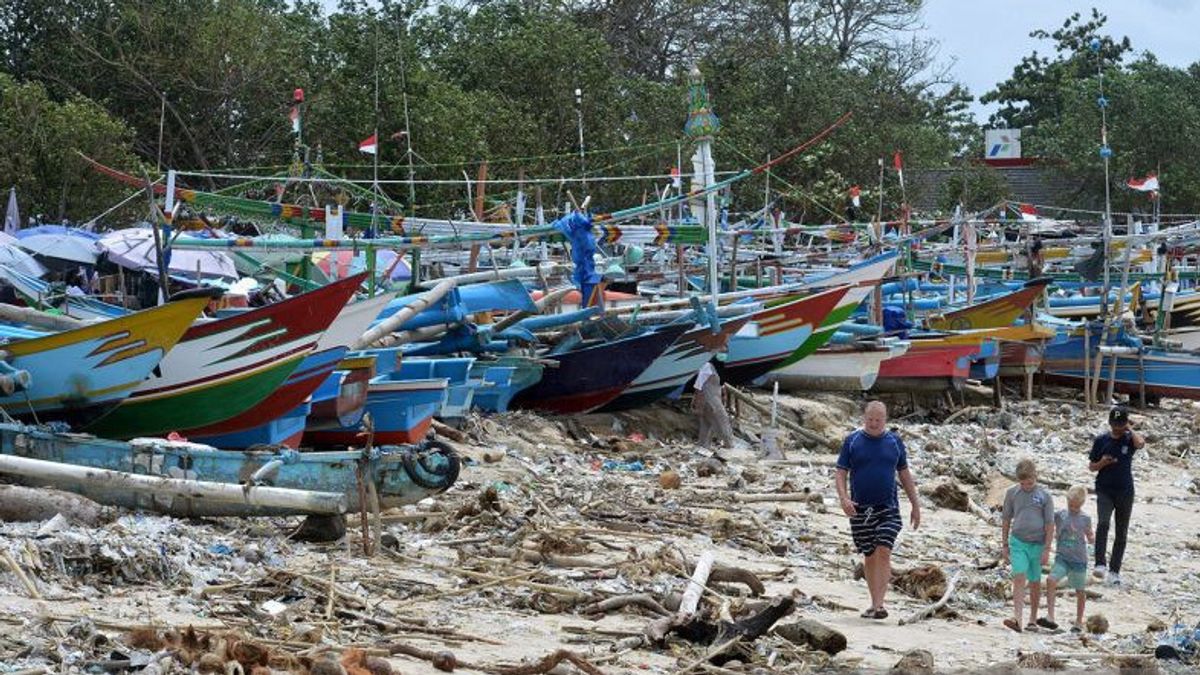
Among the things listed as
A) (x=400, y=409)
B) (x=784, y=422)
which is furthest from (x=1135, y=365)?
(x=400, y=409)

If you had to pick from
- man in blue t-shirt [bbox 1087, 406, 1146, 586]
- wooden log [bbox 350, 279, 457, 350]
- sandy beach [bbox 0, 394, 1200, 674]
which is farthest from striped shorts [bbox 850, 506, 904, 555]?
wooden log [bbox 350, 279, 457, 350]

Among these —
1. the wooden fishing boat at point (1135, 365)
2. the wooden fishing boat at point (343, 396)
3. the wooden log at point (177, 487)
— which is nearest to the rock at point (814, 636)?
the wooden log at point (177, 487)

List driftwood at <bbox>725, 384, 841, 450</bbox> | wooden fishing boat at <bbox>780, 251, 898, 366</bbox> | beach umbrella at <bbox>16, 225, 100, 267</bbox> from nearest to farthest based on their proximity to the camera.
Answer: driftwood at <bbox>725, 384, 841, 450</bbox>
beach umbrella at <bbox>16, 225, 100, 267</bbox>
wooden fishing boat at <bbox>780, 251, 898, 366</bbox>

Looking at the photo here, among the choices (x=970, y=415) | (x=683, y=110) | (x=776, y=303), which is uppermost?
(x=683, y=110)

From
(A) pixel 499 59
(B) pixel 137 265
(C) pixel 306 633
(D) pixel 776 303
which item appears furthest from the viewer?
(A) pixel 499 59

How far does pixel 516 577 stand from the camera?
1098 cm

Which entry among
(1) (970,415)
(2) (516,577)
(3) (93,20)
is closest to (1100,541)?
(2) (516,577)

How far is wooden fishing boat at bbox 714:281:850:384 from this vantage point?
24484 millimetres

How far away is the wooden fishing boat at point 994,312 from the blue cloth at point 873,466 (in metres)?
19.5

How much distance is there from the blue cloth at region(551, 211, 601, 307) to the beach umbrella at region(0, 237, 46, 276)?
612 centimetres

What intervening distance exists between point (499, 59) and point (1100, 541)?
25.0m

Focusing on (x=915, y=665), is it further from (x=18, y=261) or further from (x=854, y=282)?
(x=854, y=282)

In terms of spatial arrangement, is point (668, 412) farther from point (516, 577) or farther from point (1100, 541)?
point (516, 577)

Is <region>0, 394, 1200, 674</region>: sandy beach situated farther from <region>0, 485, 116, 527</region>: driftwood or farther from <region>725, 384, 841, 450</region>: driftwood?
<region>725, 384, 841, 450</region>: driftwood
